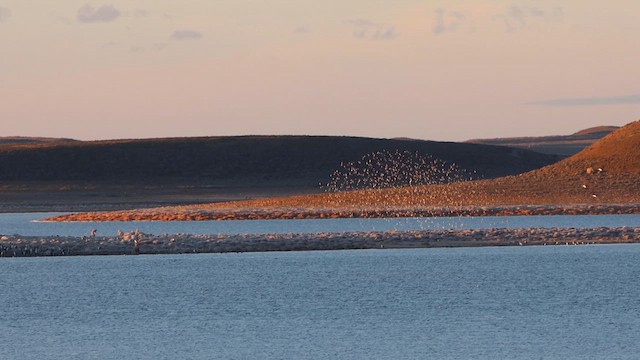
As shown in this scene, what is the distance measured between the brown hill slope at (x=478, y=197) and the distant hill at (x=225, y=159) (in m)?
38.1

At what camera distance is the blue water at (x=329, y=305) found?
80.7 feet

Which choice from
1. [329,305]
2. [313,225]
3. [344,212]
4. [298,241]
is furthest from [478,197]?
[329,305]

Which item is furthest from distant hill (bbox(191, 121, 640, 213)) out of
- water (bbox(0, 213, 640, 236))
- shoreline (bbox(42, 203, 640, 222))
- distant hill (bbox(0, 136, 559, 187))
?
distant hill (bbox(0, 136, 559, 187))

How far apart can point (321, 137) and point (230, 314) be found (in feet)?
391

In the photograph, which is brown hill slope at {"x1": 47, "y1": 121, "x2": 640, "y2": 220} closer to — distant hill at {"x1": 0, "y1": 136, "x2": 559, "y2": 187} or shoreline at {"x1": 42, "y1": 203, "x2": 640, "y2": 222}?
shoreline at {"x1": 42, "y1": 203, "x2": 640, "y2": 222}

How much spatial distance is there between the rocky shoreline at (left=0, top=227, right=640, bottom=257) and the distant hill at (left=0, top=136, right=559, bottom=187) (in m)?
73.6

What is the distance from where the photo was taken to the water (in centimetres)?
5859

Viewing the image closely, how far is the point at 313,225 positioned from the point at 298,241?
1747 centimetres

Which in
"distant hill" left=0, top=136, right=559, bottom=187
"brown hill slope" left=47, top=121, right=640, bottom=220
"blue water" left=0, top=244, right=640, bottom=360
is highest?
"distant hill" left=0, top=136, right=559, bottom=187

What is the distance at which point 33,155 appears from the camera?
14038cm

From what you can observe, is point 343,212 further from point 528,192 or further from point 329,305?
point 329,305

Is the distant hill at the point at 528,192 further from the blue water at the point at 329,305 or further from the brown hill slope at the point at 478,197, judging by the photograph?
the blue water at the point at 329,305

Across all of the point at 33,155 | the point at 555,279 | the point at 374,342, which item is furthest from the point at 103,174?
the point at 374,342

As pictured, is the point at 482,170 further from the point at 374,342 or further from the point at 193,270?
the point at 374,342
